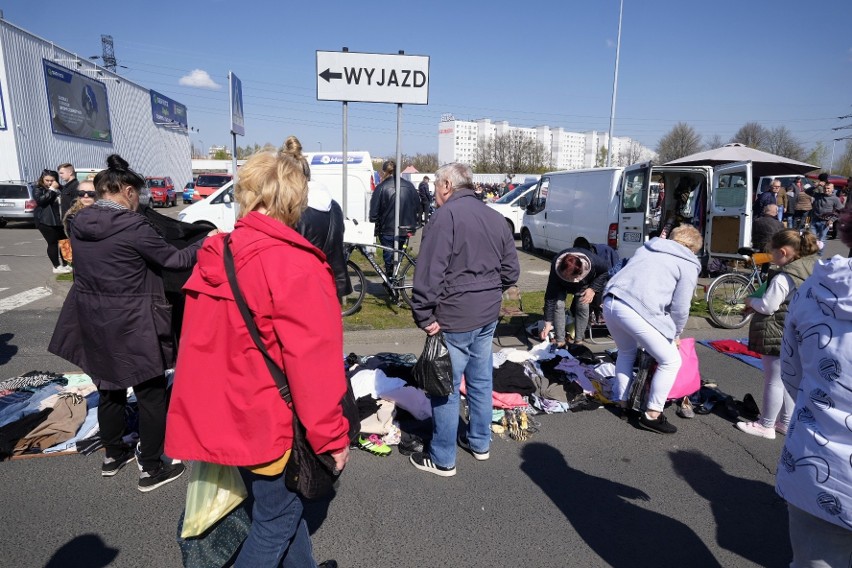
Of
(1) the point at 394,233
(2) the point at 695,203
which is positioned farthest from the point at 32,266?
(2) the point at 695,203

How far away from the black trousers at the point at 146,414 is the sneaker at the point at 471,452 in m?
2.01

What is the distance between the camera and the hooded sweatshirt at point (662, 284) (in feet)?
13.1

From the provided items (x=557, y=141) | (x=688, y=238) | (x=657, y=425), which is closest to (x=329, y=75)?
(x=688, y=238)

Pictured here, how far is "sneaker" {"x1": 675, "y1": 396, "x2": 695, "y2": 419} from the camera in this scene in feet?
14.6

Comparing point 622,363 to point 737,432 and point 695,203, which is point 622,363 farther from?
point 695,203

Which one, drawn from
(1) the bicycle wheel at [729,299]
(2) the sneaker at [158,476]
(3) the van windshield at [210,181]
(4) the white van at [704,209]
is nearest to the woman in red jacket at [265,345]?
(2) the sneaker at [158,476]

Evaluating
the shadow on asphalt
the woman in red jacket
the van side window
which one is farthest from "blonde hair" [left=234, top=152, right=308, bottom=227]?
the van side window

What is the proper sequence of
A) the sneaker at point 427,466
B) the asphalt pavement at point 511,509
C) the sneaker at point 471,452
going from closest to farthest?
the asphalt pavement at point 511,509 < the sneaker at point 427,466 < the sneaker at point 471,452

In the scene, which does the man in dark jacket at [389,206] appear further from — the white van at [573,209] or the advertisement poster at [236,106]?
the white van at [573,209]

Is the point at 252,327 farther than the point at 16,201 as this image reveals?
No

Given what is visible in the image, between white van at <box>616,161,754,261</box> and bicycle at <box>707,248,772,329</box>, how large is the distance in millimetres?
2071

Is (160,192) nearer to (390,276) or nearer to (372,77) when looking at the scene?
(390,276)

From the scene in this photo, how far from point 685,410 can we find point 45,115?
3158cm

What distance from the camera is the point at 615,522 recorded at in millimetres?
3014
